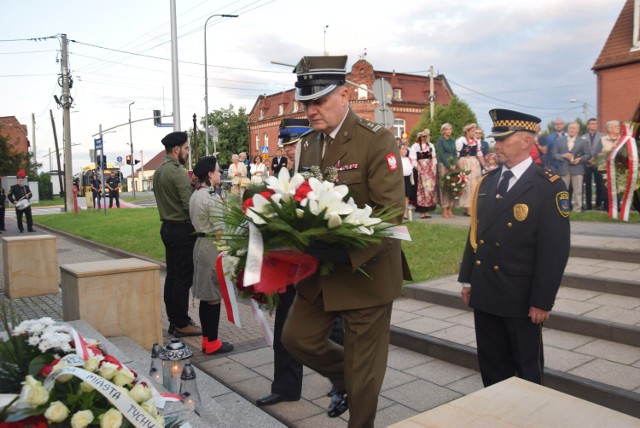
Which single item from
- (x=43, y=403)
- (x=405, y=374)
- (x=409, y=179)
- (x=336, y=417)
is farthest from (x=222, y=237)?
(x=409, y=179)

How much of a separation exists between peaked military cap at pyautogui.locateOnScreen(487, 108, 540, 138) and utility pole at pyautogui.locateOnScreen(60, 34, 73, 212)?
2802cm

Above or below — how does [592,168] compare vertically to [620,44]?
below

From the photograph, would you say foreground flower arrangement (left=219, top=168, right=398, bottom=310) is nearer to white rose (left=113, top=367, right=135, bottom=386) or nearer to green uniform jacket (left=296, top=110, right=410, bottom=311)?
green uniform jacket (left=296, top=110, right=410, bottom=311)

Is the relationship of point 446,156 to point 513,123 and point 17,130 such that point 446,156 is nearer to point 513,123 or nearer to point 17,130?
point 513,123

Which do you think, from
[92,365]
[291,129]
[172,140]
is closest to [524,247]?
[92,365]

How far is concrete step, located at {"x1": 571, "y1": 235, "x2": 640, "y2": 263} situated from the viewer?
24.7 feet

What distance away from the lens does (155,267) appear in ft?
18.7

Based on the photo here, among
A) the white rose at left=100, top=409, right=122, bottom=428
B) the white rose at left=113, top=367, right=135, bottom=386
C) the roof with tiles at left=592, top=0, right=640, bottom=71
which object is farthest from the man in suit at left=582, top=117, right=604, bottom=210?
the roof with tiles at left=592, top=0, right=640, bottom=71

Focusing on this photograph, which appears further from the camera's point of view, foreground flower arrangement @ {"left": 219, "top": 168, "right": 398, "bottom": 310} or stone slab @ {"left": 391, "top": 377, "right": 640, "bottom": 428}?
foreground flower arrangement @ {"left": 219, "top": 168, "right": 398, "bottom": 310}

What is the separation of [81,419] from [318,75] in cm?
222

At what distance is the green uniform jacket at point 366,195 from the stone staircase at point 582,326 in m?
2.09

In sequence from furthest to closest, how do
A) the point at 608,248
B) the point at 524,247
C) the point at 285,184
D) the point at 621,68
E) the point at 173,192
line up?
the point at 621,68, the point at 608,248, the point at 173,192, the point at 524,247, the point at 285,184

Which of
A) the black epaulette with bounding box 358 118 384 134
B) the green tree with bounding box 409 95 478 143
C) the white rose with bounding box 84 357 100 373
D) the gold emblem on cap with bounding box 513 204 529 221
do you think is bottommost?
the white rose with bounding box 84 357 100 373

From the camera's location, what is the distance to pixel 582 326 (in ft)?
18.5
